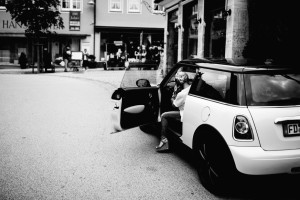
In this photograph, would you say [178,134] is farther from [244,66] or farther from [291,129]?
[291,129]

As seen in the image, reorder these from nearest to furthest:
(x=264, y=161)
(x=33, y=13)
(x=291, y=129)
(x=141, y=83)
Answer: (x=264, y=161), (x=291, y=129), (x=141, y=83), (x=33, y=13)

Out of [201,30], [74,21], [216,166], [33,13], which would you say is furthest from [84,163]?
[74,21]

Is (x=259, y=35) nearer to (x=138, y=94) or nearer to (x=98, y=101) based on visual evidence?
(x=98, y=101)

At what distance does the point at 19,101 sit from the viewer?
35.9 feet

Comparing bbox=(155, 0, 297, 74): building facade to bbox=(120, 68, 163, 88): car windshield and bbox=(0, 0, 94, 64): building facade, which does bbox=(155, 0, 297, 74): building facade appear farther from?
bbox=(0, 0, 94, 64): building facade

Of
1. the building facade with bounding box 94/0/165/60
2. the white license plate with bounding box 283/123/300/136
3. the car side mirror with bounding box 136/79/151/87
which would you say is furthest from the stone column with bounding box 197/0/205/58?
the building facade with bounding box 94/0/165/60

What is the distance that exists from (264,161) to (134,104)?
255 centimetres

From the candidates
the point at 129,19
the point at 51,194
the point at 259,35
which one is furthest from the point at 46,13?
the point at 51,194

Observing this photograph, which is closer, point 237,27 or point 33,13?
point 237,27

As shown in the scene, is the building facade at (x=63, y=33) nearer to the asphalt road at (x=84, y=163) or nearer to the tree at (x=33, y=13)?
the tree at (x=33, y=13)

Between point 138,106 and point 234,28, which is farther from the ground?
point 234,28

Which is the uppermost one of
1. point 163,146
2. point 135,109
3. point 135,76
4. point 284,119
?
point 135,76

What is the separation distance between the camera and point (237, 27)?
40.1 feet

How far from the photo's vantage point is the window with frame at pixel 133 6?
3619 centimetres
